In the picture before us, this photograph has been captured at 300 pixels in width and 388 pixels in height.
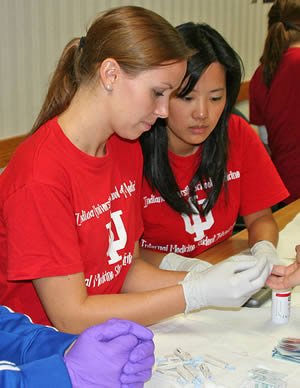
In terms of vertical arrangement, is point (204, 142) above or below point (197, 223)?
above

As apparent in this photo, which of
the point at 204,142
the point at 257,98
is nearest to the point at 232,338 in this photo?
the point at 204,142

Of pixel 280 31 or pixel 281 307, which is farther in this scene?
pixel 280 31

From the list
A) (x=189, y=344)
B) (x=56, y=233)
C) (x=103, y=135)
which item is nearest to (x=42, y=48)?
(x=103, y=135)

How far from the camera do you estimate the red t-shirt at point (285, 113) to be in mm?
2951

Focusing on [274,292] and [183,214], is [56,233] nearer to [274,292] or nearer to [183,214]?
[274,292]

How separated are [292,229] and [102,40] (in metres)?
1.11

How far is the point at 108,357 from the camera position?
0.98m

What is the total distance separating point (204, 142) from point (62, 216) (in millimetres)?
806

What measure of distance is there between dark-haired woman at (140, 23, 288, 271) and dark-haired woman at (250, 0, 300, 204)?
947 millimetres

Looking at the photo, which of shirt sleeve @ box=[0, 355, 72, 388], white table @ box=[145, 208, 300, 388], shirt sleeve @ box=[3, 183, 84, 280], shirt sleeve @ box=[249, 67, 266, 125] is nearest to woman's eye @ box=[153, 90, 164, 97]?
shirt sleeve @ box=[3, 183, 84, 280]

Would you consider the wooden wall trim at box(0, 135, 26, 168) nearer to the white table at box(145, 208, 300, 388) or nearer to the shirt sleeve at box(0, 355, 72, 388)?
the white table at box(145, 208, 300, 388)

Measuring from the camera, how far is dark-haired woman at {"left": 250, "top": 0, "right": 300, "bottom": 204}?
2923 mm

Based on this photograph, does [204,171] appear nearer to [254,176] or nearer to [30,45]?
[254,176]

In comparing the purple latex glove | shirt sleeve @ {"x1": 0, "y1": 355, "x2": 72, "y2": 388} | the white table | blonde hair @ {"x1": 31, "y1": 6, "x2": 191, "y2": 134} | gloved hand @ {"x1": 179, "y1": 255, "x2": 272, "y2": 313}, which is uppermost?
blonde hair @ {"x1": 31, "y1": 6, "x2": 191, "y2": 134}
